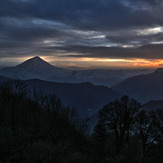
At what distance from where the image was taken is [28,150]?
1323cm

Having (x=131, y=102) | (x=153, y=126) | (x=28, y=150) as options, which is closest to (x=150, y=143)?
Result: (x=153, y=126)

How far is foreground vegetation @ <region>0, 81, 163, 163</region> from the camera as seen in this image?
13.7 meters

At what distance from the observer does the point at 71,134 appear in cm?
2542

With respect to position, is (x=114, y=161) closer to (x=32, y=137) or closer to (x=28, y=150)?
(x=28, y=150)

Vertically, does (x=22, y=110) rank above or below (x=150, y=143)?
above

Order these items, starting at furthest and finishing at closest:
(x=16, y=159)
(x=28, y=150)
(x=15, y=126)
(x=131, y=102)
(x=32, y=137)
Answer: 1. (x=131, y=102)
2. (x=15, y=126)
3. (x=32, y=137)
4. (x=28, y=150)
5. (x=16, y=159)

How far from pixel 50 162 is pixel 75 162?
1.92 metres

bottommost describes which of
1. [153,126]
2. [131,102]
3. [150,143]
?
[150,143]

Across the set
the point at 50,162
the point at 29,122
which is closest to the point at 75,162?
the point at 50,162

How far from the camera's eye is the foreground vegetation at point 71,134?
13.7 metres

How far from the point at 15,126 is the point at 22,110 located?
230 inches

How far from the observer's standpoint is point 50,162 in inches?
492

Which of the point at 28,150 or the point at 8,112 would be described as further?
the point at 8,112

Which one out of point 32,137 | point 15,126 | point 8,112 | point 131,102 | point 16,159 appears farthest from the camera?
point 131,102
